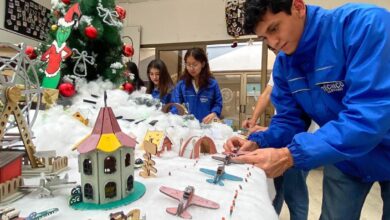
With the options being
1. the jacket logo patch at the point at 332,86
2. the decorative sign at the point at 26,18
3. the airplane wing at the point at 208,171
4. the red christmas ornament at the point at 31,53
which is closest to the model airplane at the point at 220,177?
the airplane wing at the point at 208,171

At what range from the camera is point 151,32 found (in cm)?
400

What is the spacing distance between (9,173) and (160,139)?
1.45ft

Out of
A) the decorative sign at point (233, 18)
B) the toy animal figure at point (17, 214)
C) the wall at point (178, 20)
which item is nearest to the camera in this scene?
the toy animal figure at point (17, 214)

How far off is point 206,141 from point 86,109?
0.49 metres

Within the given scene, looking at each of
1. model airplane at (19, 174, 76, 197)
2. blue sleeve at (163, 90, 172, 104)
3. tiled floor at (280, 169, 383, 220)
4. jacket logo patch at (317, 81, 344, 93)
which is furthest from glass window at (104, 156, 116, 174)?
tiled floor at (280, 169, 383, 220)

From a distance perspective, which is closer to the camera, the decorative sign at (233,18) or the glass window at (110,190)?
the glass window at (110,190)

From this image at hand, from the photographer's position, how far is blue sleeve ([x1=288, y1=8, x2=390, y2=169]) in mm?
597

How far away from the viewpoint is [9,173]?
0.52 metres

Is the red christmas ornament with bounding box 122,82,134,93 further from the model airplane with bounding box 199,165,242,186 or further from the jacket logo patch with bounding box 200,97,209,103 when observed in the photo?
the model airplane with bounding box 199,165,242,186

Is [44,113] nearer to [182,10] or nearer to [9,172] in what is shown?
[9,172]

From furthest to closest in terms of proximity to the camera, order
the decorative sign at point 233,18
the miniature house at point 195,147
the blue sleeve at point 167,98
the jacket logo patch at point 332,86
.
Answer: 1. the decorative sign at point 233,18
2. the blue sleeve at point 167,98
3. the miniature house at point 195,147
4. the jacket logo patch at point 332,86

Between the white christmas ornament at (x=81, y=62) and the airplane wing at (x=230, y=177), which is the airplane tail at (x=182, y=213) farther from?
the white christmas ornament at (x=81, y=62)

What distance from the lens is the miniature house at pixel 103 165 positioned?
1.59 feet

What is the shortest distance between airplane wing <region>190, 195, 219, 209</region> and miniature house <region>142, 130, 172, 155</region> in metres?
0.39
